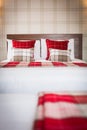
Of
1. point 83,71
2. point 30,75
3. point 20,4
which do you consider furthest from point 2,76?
point 20,4

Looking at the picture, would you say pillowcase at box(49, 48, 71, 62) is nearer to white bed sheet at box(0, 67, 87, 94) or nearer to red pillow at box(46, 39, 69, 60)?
red pillow at box(46, 39, 69, 60)

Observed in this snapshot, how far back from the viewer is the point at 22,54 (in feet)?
11.0

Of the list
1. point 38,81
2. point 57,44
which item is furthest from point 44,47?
point 38,81

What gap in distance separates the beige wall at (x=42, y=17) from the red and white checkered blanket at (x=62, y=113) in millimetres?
2794

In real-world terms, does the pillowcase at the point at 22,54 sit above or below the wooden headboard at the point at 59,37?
below

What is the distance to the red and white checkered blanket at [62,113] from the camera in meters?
0.79

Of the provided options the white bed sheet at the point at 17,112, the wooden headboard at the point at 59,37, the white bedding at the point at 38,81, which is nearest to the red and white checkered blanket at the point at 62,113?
the white bed sheet at the point at 17,112

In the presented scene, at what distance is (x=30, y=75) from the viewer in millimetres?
1854

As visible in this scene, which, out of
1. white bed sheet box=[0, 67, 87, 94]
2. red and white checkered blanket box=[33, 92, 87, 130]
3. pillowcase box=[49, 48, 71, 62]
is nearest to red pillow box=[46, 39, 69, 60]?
pillowcase box=[49, 48, 71, 62]

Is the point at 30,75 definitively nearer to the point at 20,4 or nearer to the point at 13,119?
the point at 13,119

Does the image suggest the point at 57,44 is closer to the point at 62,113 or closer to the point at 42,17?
the point at 42,17

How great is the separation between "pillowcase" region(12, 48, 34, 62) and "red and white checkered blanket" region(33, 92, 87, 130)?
2.12 meters

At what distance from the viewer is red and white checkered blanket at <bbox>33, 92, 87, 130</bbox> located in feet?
2.59

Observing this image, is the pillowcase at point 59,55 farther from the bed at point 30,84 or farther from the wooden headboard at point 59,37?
the bed at point 30,84
